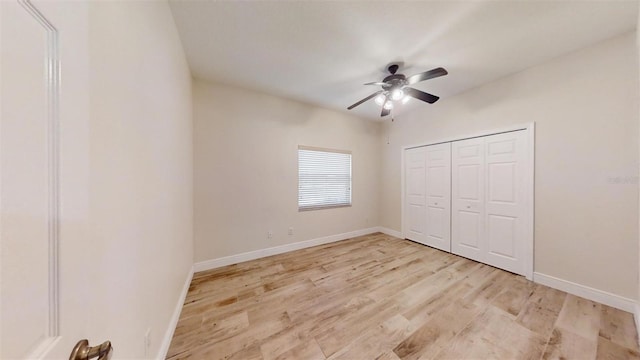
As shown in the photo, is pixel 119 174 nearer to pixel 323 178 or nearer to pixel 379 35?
pixel 379 35

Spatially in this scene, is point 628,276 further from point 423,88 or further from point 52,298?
point 52,298

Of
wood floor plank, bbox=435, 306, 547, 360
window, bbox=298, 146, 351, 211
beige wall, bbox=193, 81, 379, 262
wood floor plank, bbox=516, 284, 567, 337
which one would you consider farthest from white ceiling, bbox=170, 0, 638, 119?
wood floor plank, bbox=435, 306, 547, 360

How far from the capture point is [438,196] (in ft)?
11.4

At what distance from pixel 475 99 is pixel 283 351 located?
12.6 feet

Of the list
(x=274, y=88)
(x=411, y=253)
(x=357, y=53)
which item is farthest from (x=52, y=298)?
(x=411, y=253)

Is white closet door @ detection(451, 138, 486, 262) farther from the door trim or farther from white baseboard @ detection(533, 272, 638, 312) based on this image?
the door trim

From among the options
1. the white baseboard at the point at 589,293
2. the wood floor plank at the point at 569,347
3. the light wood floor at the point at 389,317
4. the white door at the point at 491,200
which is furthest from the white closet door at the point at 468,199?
the wood floor plank at the point at 569,347

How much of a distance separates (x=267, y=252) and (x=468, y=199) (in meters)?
3.24

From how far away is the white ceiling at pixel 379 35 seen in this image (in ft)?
5.32

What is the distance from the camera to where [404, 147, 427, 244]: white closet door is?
12.1 ft

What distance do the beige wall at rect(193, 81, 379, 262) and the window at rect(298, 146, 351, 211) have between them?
0.44 ft

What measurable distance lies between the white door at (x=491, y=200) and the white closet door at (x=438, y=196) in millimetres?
97

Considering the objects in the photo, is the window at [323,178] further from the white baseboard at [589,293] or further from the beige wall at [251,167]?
the white baseboard at [589,293]

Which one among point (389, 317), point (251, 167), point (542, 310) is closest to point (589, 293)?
Answer: point (542, 310)
